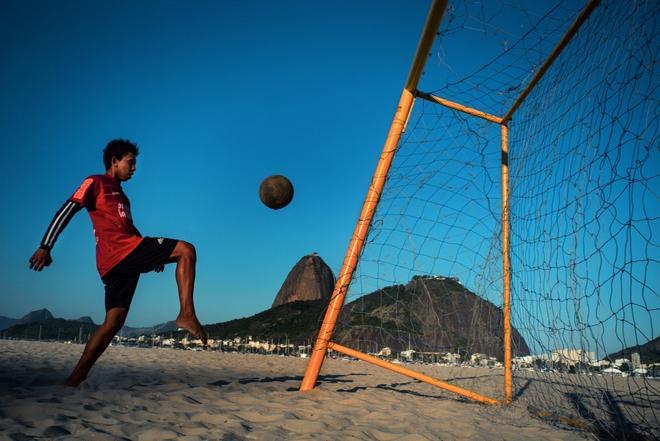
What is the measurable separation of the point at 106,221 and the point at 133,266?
0.43 m

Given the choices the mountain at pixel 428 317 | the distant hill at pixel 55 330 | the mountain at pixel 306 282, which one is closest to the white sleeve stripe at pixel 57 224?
the mountain at pixel 428 317

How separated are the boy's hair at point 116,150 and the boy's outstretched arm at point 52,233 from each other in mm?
557

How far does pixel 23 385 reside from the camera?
10.1 ft

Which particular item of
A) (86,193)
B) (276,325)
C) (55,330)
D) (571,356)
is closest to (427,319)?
(571,356)

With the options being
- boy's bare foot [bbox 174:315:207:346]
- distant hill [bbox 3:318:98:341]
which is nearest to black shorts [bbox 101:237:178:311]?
boy's bare foot [bbox 174:315:207:346]

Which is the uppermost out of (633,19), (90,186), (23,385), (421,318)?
(633,19)

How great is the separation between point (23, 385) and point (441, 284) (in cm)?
413

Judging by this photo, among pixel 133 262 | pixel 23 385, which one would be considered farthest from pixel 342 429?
pixel 23 385

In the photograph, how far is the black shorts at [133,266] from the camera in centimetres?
286

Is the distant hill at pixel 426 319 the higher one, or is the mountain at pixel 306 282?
the mountain at pixel 306 282

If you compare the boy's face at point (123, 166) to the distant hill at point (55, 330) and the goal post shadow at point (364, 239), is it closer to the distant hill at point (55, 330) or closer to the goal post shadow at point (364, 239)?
the goal post shadow at point (364, 239)

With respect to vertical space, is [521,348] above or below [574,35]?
below

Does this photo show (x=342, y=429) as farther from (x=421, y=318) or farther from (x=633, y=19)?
(x=633, y=19)

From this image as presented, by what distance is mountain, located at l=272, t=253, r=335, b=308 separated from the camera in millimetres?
75875
